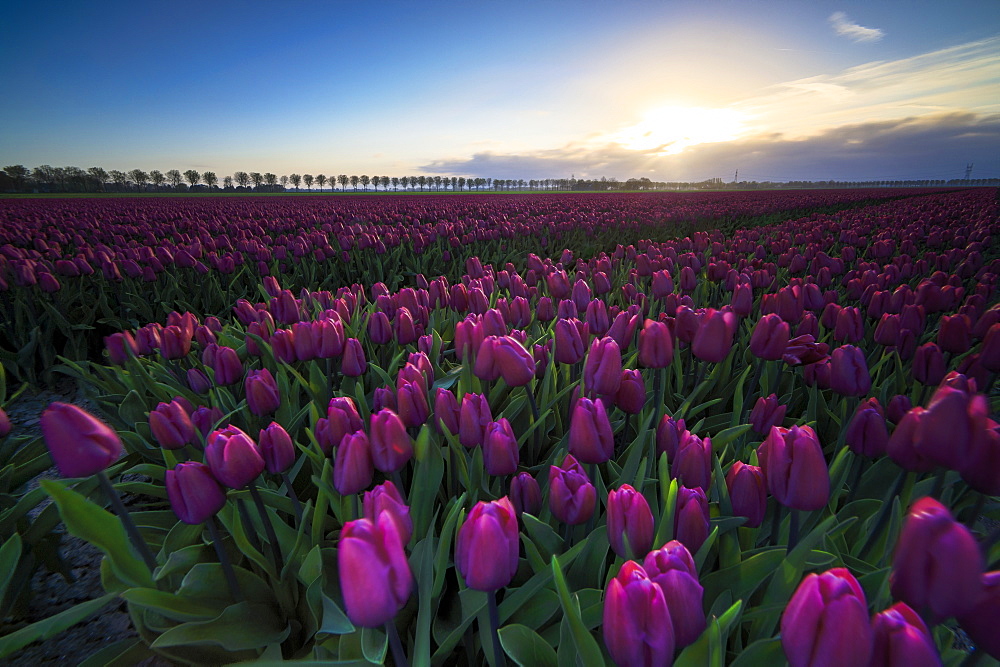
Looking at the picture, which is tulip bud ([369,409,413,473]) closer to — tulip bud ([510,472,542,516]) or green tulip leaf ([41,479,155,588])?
tulip bud ([510,472,542,516])

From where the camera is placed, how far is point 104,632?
78.7 inches

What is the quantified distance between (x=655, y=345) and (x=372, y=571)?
1.48 meters

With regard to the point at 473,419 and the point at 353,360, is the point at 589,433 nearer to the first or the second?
the point at 473,419

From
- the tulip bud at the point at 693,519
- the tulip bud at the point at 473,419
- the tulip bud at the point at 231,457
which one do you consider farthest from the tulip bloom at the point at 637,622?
the tulip bud at the point at 231,457

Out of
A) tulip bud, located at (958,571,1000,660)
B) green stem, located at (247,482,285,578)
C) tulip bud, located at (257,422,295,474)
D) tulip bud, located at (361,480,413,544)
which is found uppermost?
tulip bud, located at (958,571,1000,660)

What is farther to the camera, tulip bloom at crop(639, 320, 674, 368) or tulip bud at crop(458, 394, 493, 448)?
tulip bloom at crop(639, 320, 674, 368)

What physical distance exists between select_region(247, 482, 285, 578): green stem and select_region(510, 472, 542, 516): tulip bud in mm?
825

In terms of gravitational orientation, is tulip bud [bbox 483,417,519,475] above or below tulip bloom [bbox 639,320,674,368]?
below

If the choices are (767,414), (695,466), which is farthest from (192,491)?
(767,414)

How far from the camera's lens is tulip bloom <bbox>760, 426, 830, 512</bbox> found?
1200mm

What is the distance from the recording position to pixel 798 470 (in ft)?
3.99

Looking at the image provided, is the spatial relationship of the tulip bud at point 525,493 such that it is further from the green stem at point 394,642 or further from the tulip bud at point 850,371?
the tulip bud at point 850,371

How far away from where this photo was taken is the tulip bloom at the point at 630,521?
47.2 inches

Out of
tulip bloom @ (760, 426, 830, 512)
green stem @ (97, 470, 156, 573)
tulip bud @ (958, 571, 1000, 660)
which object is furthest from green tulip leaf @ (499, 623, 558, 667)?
green stem @ (97, 470, 156, 573)
